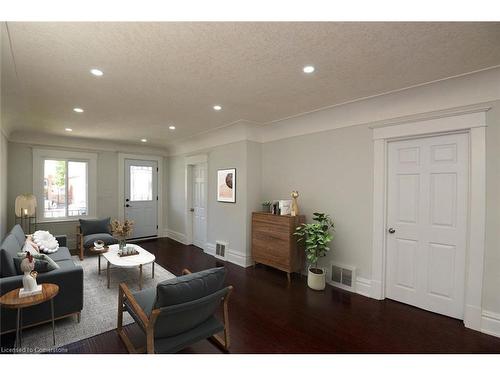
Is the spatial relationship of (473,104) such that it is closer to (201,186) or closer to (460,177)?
(460,177)

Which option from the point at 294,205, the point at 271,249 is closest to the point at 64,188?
the point at 271,249

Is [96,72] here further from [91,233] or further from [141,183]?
[141,183]

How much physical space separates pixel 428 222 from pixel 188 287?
2715 millimetres

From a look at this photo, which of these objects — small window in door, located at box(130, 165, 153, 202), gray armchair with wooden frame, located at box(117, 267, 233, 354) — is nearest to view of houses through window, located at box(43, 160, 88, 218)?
small window in door, located at box(130, 165, 153, 202)

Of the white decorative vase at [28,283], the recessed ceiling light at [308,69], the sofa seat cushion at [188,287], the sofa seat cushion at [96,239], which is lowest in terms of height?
the sofa seat cushion at [96,239]

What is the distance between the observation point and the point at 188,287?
65.5 inches

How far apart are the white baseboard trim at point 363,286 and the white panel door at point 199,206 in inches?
131

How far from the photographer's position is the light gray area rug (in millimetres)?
2107

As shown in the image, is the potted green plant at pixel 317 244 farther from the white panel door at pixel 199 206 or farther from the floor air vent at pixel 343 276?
the white panel door at pixel 199 206

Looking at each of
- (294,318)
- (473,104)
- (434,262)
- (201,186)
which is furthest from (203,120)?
(434,262)

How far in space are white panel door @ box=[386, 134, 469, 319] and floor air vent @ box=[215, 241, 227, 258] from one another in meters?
2.79

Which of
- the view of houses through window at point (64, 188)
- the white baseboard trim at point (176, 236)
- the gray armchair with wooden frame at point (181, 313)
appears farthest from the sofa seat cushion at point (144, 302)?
the view of houses through window at point (64, 188)

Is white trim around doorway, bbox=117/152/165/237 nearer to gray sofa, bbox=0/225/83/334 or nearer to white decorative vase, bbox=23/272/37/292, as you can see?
gray sofa, bbox=0/225/83/334

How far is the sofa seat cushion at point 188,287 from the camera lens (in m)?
1.58
